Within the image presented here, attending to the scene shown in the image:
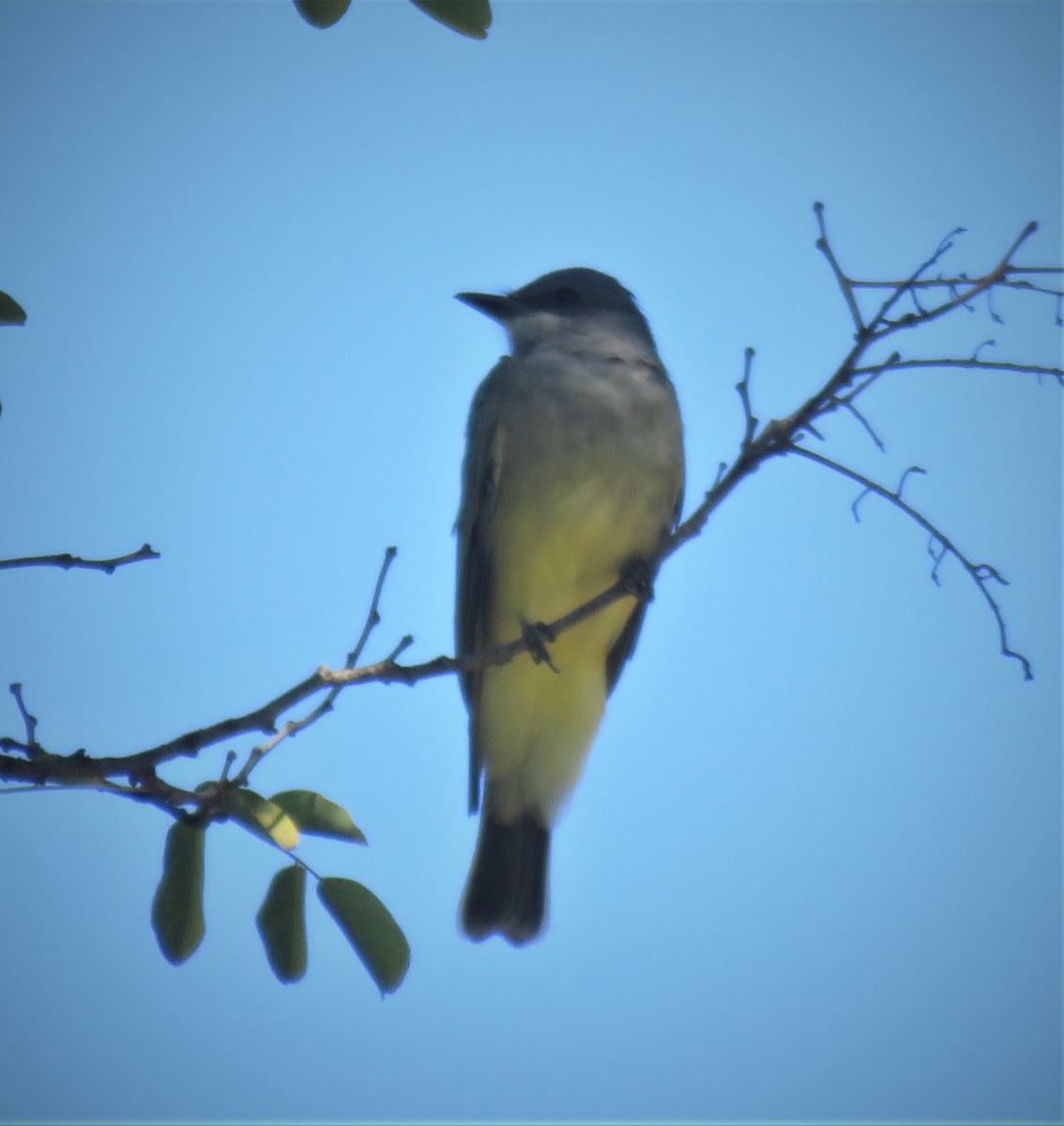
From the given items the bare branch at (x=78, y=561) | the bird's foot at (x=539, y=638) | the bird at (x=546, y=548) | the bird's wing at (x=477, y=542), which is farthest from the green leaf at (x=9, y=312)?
the bird's wing at (x=477, y=542)

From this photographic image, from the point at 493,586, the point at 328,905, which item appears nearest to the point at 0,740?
the point at 328,905

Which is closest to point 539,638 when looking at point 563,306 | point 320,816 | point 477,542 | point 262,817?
point 477,542

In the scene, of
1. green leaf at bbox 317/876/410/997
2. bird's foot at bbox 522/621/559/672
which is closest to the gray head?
bird's foot at bbox 522/621/559/672

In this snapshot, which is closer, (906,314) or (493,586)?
A: (906,314)

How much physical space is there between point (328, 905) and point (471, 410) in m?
3.03

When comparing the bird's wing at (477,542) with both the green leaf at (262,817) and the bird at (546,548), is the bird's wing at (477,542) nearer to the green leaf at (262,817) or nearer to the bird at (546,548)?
the bird at (546,548)

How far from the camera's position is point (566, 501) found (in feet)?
16.4

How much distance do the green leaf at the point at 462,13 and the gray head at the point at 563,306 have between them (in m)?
3.12

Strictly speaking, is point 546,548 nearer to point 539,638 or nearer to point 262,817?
point 539,638

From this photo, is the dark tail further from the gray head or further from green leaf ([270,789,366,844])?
green leaf ([270,789,366,844])

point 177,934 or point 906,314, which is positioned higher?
point 906,314

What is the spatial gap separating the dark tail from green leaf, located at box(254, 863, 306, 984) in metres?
2.38

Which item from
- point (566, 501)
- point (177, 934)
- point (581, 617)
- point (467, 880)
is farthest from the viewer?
point (467, 880)

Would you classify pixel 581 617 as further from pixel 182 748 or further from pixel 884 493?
pixel 182 748
